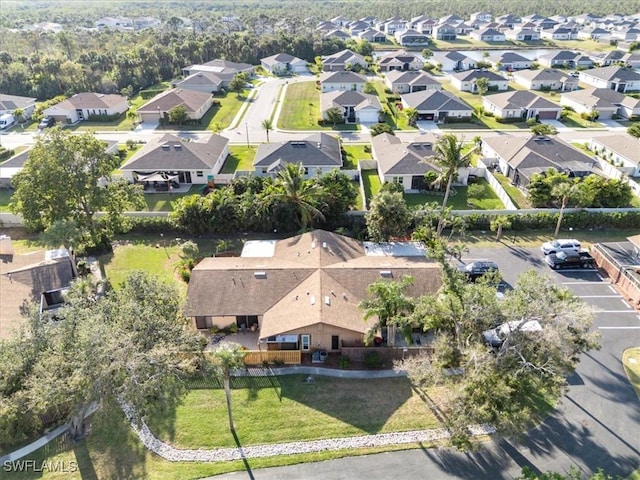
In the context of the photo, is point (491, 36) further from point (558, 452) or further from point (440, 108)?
point (558, 452)

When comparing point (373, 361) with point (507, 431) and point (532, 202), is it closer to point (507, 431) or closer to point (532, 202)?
point (507, 431)

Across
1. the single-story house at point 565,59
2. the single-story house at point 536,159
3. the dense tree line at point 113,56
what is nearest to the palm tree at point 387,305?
the single-story house at point 536,159

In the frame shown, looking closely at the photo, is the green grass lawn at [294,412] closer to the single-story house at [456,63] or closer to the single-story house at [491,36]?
the single-story house at [456,63]

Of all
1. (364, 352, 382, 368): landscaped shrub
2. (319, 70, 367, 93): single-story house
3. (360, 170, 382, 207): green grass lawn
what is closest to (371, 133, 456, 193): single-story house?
(360, 170, 382, 207): green grass lawn

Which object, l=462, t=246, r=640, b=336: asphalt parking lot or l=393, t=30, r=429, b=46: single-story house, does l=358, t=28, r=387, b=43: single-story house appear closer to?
l=393, t=30, r=429, b=46: single-story house

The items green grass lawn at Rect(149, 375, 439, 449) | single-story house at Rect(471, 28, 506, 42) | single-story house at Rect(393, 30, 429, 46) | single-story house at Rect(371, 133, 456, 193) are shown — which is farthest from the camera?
single-story house at Rect(471, 28, 506, 42)

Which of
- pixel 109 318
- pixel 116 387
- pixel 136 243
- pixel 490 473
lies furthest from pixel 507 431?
pixel 136 243
